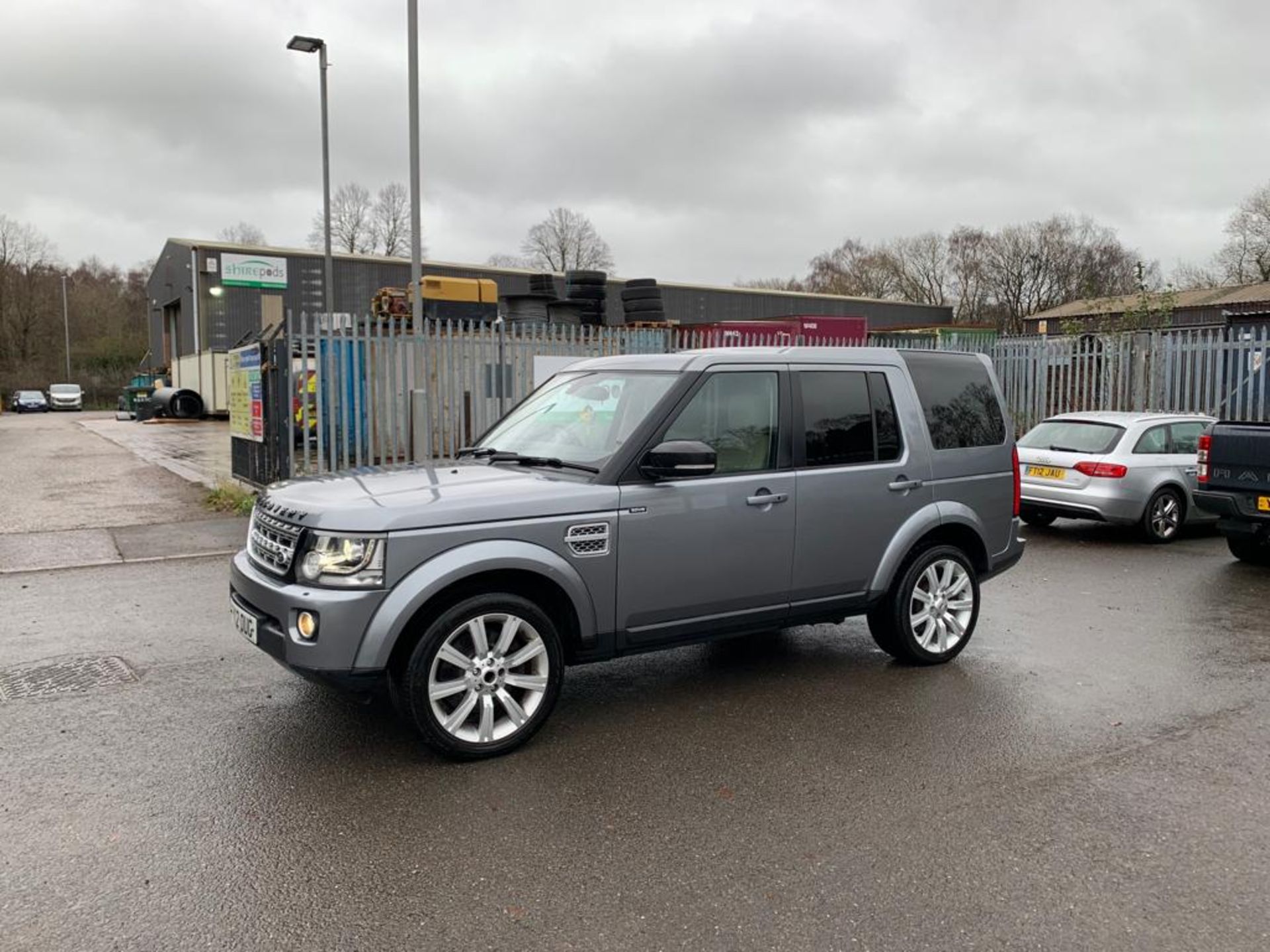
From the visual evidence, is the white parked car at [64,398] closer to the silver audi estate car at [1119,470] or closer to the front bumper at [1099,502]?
the silver audi estate car at [1119,470]

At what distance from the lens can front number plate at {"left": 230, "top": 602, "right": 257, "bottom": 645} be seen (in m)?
4.33

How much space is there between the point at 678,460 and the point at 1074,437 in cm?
816

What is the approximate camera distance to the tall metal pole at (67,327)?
66.1 m

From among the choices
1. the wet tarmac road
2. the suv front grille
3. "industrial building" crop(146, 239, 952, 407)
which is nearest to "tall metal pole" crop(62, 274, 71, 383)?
"industrial building" crop(146, 239, 952, 407)

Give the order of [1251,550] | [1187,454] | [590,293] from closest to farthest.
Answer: [1251,550] → [1187,454] → [590,293]

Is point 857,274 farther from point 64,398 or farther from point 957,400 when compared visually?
point 957,400

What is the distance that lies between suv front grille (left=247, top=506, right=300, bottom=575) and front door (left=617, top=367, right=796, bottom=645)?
4.81ft

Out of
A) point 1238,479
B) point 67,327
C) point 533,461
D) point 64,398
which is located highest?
point 67,327

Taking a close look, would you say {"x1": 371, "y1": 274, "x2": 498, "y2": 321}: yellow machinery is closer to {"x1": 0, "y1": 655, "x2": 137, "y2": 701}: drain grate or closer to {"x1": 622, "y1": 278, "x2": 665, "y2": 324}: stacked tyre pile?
{"x1": 622, "y1": 278, "x2": 665, "y2": 324}: stacked tyre pile

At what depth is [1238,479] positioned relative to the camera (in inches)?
339

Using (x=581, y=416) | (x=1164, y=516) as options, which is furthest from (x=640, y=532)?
(x=1164, y=516)

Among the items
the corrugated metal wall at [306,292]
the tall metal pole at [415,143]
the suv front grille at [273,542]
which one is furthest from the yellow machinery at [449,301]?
the corrugated metal wall at [306,292]

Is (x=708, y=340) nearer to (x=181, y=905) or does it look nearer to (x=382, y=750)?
(x=382, y=750)

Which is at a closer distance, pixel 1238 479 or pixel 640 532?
pixel 640 532
